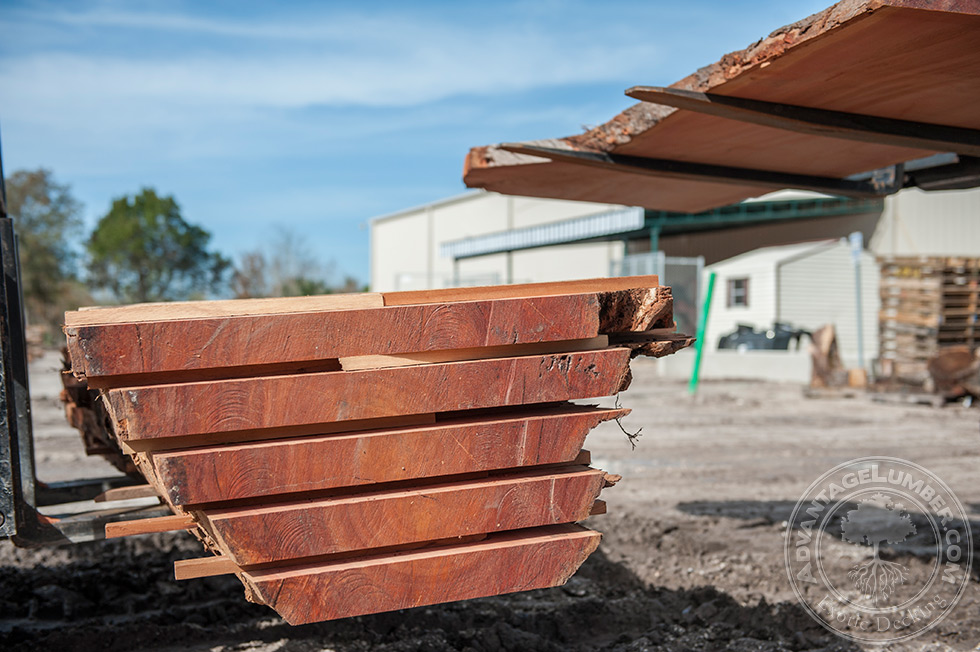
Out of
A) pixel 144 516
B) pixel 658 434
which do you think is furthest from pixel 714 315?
pixel 144 516

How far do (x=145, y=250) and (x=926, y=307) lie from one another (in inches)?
1593

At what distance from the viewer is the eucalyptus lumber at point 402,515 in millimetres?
2047

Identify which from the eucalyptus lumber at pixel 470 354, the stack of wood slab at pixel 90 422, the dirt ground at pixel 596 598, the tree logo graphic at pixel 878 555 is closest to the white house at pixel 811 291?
the dirt ground at pixel 596 598

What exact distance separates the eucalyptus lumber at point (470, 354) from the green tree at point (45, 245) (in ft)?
118

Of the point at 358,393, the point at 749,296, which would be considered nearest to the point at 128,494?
the point at 358,393

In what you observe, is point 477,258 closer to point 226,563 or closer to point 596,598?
point 596,598

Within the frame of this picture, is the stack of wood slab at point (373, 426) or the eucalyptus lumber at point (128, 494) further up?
the stack of wood slab at point (373, 426)

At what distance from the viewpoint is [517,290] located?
226cm

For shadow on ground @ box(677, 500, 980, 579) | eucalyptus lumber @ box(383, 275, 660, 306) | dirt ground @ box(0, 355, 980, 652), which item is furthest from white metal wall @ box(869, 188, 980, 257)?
eucalyptus lumber @ box(383, 275, 660, 306)

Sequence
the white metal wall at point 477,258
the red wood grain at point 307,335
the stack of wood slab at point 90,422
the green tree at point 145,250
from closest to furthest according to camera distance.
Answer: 1. the red wood grain at point 307,335
2. the stack of wood slab at point 90,422
3. the white metal wall at point 477,258
4. the green tree at point 145,250

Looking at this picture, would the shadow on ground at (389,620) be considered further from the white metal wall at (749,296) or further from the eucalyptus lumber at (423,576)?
the white metal wall at (749,296)

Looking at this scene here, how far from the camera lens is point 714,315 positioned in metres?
23.0

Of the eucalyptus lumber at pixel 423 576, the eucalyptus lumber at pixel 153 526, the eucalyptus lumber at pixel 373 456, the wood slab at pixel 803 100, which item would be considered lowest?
the eucalyptus lumber at pixel 423 576

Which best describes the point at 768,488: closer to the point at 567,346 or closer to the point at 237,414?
the point at 567,346
